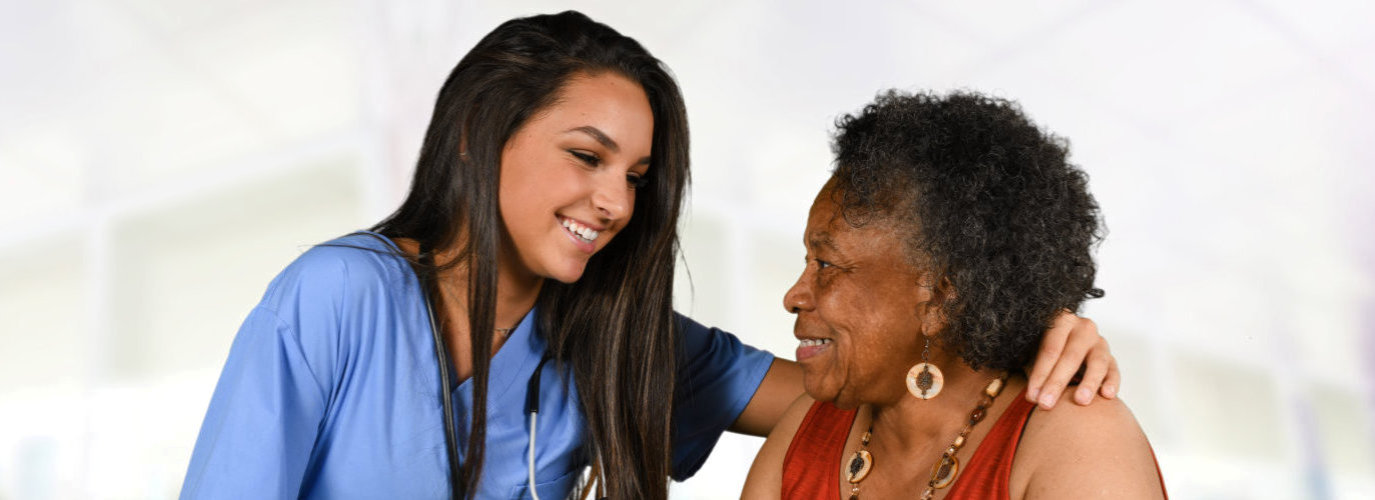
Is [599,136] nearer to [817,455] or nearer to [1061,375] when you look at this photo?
[817,455]

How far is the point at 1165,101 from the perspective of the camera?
2936mm

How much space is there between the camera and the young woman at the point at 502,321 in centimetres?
127

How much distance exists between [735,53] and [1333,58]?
1.63 m

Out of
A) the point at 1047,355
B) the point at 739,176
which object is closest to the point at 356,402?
the point at 1047,355

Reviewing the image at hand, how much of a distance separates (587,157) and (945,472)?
61cm

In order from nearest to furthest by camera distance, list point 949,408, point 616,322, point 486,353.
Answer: point 949,408
point 486,353
point 616,322

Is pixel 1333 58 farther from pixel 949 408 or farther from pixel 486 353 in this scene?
pixel 486 353

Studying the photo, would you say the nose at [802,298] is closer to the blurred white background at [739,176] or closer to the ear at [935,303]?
the ear at [935,303]

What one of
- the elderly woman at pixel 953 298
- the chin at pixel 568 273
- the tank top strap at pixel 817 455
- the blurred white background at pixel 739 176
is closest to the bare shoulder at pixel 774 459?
the tank top strap at pixel 817 455

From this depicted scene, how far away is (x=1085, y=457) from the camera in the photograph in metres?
1.15

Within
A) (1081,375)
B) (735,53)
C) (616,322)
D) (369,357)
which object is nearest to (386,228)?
(369,357)

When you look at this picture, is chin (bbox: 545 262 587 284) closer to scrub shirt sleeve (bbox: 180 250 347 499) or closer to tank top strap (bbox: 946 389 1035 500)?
scrub shirt sleeve (bbox: 180 250 347 499)

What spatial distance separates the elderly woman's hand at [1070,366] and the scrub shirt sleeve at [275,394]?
83 cm

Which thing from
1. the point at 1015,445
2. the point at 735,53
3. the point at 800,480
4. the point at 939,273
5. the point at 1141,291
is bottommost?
the point at 800,480
